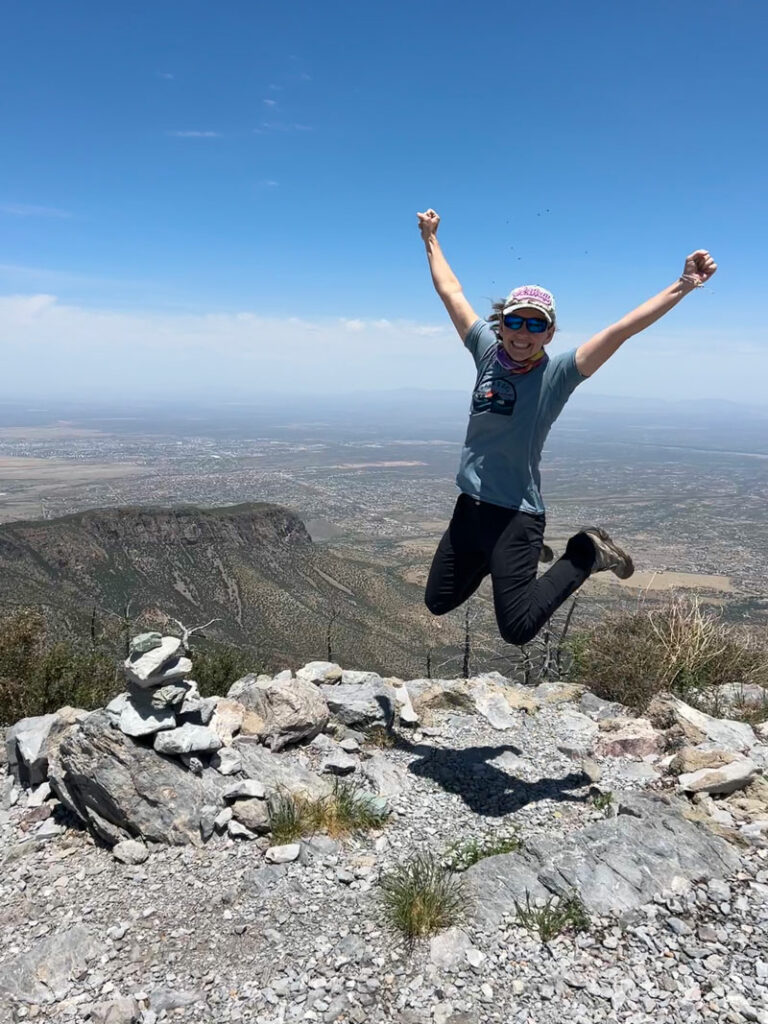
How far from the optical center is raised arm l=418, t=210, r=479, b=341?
16.1 ft

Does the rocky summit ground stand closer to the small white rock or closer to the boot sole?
the small white rock

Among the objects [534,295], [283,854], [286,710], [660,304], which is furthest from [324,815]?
[660,304]

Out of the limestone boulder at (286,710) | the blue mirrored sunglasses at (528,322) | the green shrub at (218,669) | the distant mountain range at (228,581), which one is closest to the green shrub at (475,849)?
the limestone boulder at (286,710)

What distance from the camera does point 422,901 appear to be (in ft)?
11.8

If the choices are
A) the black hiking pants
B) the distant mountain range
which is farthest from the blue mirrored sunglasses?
the distant mountain range

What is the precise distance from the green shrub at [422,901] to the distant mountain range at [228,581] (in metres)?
40.9

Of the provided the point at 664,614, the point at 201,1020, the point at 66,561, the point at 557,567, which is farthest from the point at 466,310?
the point at 66,561

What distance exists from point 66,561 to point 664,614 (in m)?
69.2

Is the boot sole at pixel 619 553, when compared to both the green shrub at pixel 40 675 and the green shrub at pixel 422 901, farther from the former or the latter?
the green shrub at pixel 40 675

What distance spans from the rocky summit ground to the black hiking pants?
1.48 m

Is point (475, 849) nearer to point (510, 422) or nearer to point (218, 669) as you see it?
point (510, 422)

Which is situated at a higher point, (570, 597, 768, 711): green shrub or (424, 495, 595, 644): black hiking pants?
(424, 495, 595, 644): black hiking pants

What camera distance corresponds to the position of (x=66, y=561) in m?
66.7

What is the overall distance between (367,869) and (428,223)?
4.77 metres
